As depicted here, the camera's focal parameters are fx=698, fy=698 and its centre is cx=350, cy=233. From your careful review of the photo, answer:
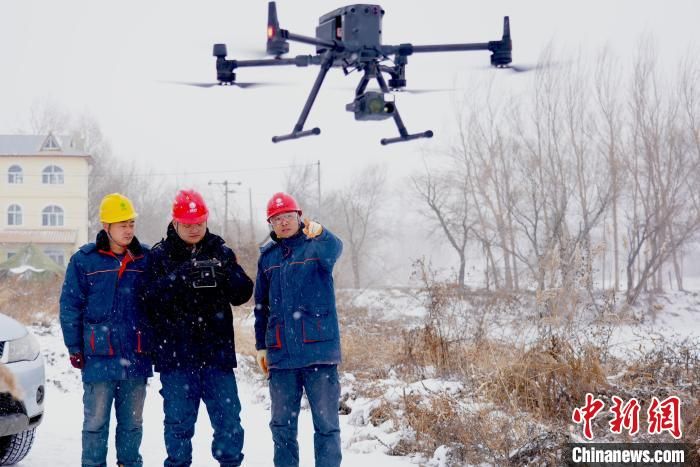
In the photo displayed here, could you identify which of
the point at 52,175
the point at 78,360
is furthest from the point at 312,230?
the point at 52,175

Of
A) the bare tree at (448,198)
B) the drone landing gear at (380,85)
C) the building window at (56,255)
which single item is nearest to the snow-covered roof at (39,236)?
the building window at (56,255)

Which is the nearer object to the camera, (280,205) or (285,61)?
(280,205)

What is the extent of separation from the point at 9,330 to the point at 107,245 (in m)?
0.86

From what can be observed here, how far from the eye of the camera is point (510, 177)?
29938 millimetres

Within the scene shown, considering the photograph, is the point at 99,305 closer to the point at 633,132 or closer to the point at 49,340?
the point at 49,340

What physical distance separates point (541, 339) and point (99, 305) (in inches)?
143

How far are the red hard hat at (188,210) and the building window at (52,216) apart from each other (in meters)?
40.3

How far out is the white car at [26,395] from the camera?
4.00 metres

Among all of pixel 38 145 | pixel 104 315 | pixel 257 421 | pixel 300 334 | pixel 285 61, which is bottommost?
pixel 257 421

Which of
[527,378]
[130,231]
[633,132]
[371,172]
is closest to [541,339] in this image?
[527,378]

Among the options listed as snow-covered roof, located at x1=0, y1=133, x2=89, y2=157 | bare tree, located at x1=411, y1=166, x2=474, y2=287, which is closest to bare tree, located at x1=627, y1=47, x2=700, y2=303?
bare tree, located at x1=411, y1=166, x2=474, y2=287

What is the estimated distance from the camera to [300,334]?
13.0 feet
